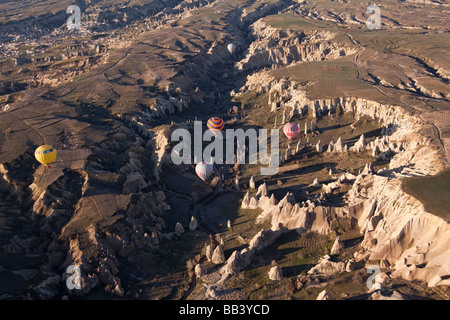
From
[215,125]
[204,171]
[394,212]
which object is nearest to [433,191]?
[394,212]

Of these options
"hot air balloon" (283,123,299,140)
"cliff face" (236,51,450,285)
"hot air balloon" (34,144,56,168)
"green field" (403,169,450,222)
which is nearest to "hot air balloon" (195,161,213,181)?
"cliff face" (236,51,450,285)

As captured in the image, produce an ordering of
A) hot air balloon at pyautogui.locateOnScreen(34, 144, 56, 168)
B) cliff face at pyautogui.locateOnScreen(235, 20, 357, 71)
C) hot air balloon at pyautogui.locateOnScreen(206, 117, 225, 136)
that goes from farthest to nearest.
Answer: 1. cliff face at pyautogui.locateOnScreen(235, 20, 357, 71)
2. hot air balloon at pyautogui.locateOnScreen(206, 117, 225, 136)
3. hot air balloon at pyautogui.locateOnScreen(34, 144, 56, 168)

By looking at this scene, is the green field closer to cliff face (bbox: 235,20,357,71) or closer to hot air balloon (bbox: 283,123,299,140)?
hot air balloon (bbox: 283,123,299,140)

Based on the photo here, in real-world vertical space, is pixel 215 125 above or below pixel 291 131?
above

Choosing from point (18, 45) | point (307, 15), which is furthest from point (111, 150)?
point (307, 15)

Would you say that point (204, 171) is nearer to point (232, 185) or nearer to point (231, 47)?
point (232, 185)

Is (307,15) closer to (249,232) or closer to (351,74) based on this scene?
(351,74)
